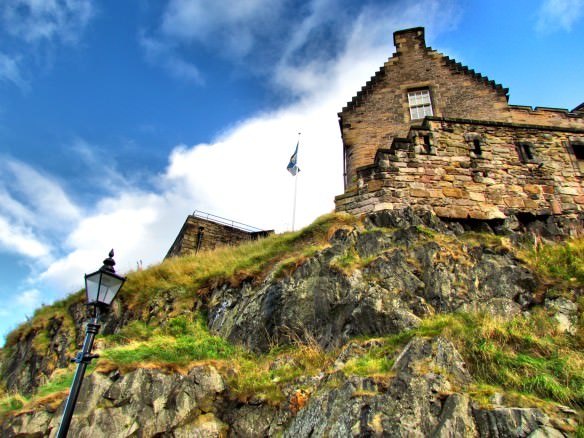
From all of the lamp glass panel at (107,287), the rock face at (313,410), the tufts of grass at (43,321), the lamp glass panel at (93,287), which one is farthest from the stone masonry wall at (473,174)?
the tufts of grass at (43,321)

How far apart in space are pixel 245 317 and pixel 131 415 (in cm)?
322

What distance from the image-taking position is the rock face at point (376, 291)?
8102 millimetres

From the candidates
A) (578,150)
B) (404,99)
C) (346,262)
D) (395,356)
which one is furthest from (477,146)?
(395,356)

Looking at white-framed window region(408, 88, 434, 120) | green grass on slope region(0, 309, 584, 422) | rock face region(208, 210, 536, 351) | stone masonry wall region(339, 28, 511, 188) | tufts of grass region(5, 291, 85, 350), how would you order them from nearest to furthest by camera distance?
green grass on slope region(0, 309, 584, 422) → rock face region(208, 210, 536, 351) → tufts of grass region(5, 291, 85, 350) → stone masonry wall region(339, 28, 511, 188) → white-framed window region(408, 88, 434, 120)

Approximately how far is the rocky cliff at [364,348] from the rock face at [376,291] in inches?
1.1

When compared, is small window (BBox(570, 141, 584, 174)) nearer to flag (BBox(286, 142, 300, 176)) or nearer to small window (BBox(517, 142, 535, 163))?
small window (BBox(517, 142, 535, 163))

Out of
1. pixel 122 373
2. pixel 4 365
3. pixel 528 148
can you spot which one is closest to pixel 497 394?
pixel 122 373

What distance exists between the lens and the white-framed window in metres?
15.3

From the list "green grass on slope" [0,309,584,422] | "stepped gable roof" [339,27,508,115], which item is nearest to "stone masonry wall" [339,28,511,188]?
"stepped gable roof" [339,27,508,115]

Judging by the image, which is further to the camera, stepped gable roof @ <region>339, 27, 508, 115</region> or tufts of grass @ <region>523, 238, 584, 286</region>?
stepped gable roof @ <region>339, 27, 508, 115</region>

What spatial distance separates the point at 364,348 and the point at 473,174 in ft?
22.9

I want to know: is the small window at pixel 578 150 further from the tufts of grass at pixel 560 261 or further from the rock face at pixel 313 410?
the rock face at pixel 313 410

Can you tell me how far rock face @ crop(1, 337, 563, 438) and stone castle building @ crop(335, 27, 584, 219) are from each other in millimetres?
6110

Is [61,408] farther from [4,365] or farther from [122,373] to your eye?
[4,365]
